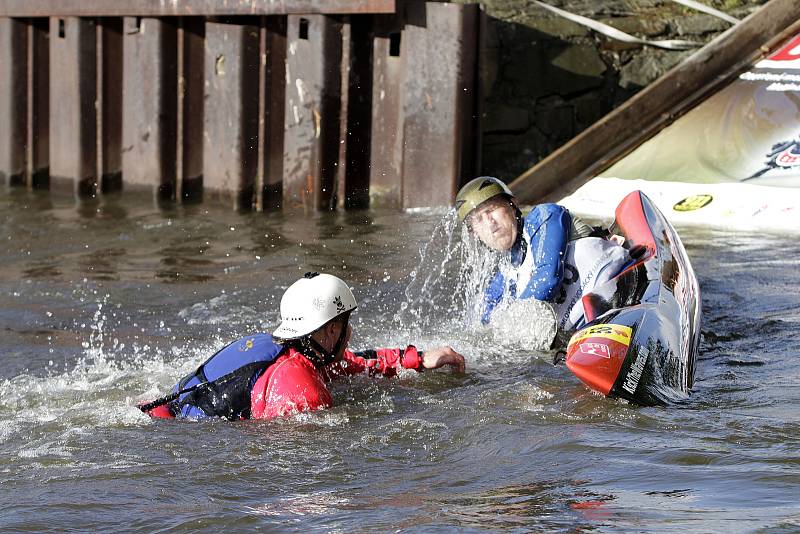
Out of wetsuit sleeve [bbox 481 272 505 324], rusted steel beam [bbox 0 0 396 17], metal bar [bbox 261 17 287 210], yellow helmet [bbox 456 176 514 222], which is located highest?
rusted steel beam [bbox 0 0 396 17]

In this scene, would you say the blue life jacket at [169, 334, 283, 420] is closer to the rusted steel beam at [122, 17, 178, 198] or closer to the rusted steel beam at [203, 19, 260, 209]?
the rusted steel beam at [203, 19, 260, 209]

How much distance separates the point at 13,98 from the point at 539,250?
8615mm

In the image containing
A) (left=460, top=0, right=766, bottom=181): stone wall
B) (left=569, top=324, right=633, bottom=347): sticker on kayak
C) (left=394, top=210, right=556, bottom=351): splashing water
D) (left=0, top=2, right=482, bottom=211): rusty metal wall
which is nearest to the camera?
(left=569, top=324, right=633, bottom=347): sticker on kayak

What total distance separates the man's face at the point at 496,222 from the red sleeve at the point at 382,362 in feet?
3.62

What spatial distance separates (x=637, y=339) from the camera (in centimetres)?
580

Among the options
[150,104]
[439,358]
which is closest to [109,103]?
[150,104]

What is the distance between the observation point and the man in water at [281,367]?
5.23 meters

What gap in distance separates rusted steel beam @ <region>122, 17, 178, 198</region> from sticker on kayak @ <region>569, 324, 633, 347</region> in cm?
721

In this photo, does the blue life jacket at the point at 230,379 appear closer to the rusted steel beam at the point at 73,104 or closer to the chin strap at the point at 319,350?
the chin strap at the point at 319,350

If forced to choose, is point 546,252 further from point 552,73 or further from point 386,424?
point 552,73

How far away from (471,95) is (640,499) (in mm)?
7120

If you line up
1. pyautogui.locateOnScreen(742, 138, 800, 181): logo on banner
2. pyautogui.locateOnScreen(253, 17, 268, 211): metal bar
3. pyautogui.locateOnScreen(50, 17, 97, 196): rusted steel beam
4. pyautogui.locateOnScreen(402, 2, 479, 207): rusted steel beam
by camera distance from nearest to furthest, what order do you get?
pyautogui.locateOnScreen(742, 138, 800, 181): logo on banner → pyautogui.locateOnScreen(402, 2, 479, 207): rusted steel beam → pyautogui.locateOnScreen(253, 17, 268, 211): metal bar → pyautogui.locateOnScreen(50, 17, 97, 196): rusted steel beam

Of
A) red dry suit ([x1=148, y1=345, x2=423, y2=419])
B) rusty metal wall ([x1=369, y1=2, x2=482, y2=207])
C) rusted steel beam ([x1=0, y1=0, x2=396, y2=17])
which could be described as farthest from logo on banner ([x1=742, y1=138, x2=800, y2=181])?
red dry suit ([x1=148, y1=345, x2=423, y2=419])

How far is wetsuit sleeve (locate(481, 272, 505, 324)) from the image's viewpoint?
7074mm
